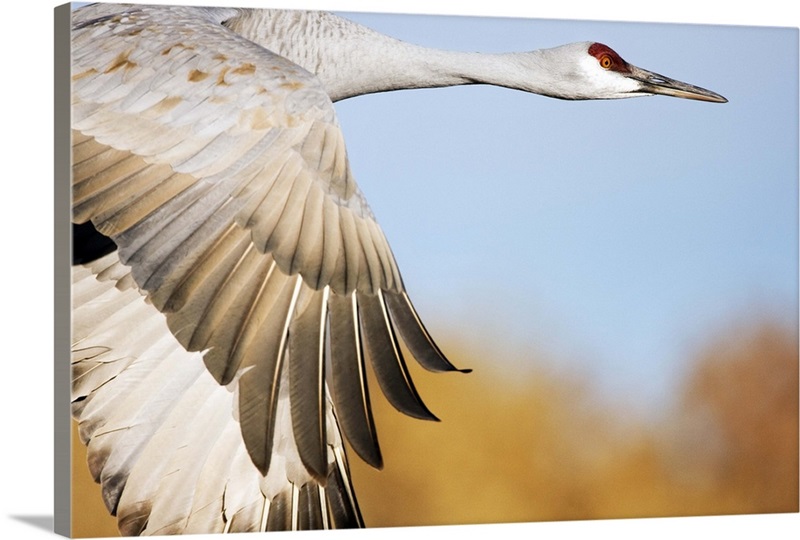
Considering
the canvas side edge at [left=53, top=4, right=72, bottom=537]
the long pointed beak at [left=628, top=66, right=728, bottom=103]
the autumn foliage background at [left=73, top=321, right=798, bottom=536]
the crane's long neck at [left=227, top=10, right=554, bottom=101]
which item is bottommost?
the autumn foliage background at [left=73, top=321, right=798, bottom=536]

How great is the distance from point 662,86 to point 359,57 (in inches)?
54.7

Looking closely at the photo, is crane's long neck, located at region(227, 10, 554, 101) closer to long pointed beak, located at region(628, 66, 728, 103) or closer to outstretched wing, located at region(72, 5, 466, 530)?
outstretched wing, located at region(72, 5, 466, 530)

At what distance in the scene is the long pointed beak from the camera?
6.88 meters

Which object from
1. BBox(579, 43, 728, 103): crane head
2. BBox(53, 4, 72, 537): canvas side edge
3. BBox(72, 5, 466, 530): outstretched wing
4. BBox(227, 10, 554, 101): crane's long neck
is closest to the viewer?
BBox(72, 5, 466, 530): outstretched wing

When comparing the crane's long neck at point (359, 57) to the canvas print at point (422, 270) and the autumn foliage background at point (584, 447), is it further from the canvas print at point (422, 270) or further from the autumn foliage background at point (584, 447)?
the autumn foliage background at point (584, 447)

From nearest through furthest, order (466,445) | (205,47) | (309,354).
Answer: (309,354), (205,47), (466,445)

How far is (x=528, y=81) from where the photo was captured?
22.1ft

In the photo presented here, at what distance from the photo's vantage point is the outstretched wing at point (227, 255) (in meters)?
5.77

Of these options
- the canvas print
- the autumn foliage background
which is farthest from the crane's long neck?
the autumn foliage background

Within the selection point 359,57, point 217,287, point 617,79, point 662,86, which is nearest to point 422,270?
point 359,57

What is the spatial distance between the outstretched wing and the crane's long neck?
293 mm

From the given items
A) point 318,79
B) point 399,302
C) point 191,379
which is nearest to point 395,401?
point 399,302

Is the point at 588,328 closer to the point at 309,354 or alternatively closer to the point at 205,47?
the point at 309,354

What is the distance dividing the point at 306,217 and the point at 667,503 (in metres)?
2.28
